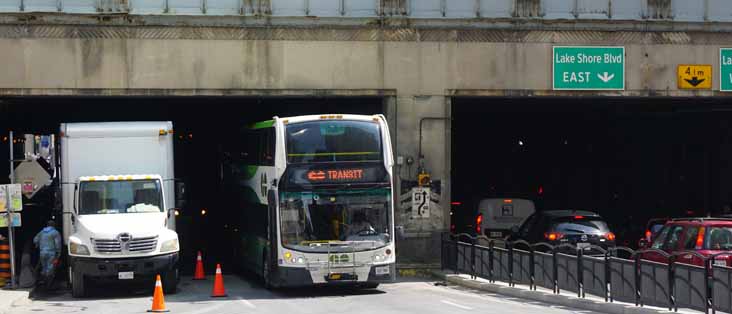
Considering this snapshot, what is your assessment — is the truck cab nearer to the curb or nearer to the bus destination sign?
the bus destination sign

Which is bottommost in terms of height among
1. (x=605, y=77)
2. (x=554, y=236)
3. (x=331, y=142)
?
(x=554, y=236)

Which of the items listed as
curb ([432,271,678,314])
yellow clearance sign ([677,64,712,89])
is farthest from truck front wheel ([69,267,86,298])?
yellow clearance sign ([677,64,712,89])

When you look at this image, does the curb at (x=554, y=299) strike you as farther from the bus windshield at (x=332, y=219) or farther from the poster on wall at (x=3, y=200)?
the poster on wall at (x=3, y=200)

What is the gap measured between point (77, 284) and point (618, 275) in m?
11.8

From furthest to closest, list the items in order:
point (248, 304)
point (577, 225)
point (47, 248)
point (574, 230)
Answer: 1. point (577, 225)
2. point (574, 230)
3. point (47, 248)
4. point (248, 304)

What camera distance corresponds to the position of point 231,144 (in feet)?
107

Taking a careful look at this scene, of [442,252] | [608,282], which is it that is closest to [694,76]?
[442,252]

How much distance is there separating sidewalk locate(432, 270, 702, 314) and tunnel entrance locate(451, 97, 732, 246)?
697cm

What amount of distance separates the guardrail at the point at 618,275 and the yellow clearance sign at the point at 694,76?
7.52 metres

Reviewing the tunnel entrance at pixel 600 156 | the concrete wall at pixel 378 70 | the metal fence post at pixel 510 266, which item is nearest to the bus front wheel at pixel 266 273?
the metal fence post at pixel 510 266

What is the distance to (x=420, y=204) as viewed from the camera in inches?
1203

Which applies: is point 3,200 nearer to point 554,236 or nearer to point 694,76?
point 554,236

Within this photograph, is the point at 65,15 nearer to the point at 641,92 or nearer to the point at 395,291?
the point at 395,291

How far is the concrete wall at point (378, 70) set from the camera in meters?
28.8
